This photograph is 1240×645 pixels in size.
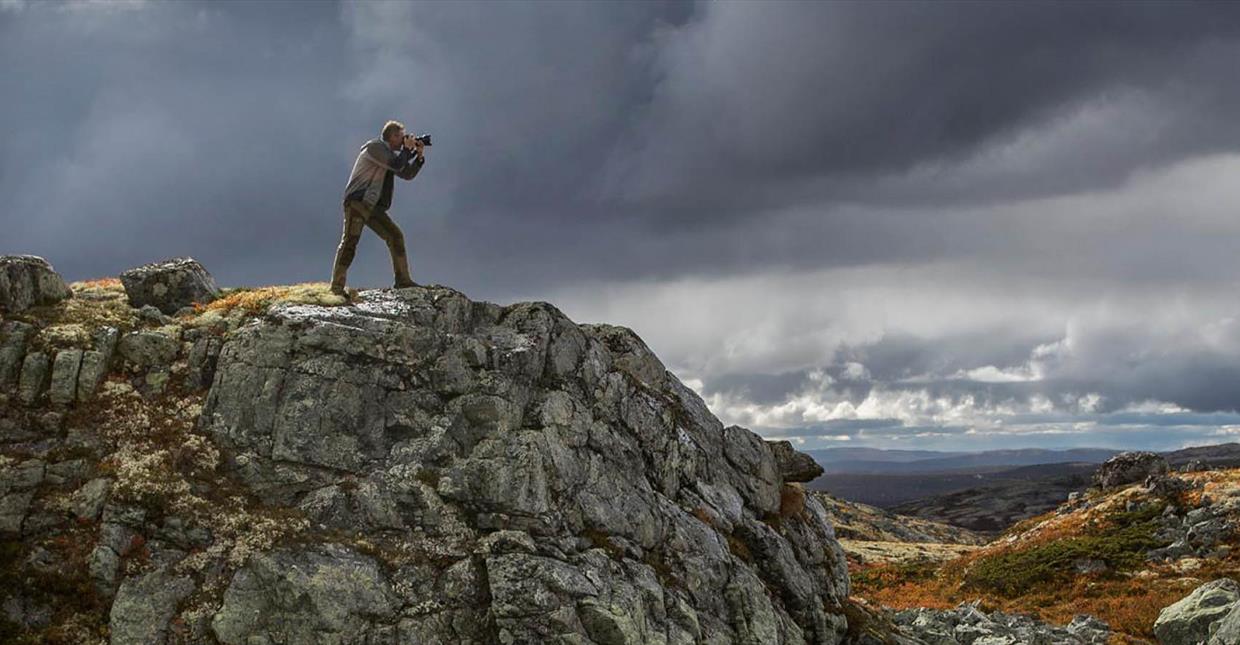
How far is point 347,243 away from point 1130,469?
348 feet

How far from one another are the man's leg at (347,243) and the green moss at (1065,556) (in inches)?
2320

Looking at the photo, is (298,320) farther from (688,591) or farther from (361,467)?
(688,591)

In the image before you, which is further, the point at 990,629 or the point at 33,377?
the point at 990,629

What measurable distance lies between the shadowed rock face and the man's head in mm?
5309

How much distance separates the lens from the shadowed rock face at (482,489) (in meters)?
19.7

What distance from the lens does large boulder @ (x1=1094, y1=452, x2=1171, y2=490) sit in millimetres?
96550

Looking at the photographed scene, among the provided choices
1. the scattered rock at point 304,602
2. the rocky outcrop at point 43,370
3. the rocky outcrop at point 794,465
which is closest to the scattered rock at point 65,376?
the rocky outcrop at point 43,370

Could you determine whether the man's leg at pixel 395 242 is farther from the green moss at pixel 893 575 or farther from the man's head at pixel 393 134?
the green moss at pixel 893 575

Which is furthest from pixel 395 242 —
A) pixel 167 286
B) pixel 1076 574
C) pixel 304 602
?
pixel 1076 574

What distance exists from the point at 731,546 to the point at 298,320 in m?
16.6

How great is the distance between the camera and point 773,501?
31906mm

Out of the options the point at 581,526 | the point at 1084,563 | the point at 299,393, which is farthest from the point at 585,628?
the point at 1084,563

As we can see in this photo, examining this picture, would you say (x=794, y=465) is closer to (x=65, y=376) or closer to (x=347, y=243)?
(x=347, y=243)

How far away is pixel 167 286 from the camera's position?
27719 mm
